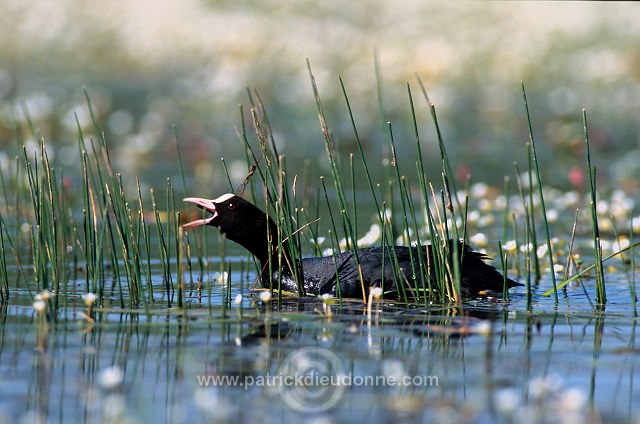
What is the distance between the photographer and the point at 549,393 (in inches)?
178

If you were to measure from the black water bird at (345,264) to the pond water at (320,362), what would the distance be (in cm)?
22

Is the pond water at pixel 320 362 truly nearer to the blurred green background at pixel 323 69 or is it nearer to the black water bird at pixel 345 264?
the black water bird at pixel 345 264

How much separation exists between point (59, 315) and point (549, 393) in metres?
2.81

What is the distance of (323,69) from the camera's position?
20.8 meters

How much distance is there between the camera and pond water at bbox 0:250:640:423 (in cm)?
445

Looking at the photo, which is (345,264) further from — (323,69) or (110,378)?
(323,69)

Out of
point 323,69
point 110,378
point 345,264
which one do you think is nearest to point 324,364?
point 110,378

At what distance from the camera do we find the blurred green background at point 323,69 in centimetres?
1703

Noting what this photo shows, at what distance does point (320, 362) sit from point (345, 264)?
2137mm

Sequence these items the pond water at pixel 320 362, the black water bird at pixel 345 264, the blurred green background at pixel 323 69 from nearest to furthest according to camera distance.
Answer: the pond water at pixel 320 362 → the black water bird at pixel 345 264 → the blurred green background at pixel 323 69

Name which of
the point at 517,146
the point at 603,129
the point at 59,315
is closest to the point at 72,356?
the point at 59,315

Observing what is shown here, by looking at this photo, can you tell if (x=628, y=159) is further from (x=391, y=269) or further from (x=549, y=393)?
(x=549, y=393)

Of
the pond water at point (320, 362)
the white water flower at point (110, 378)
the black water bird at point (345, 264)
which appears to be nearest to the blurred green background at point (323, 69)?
the black water bird at point (345, 264)

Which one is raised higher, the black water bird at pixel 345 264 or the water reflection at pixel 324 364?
the black water bird at pixel 345 264
